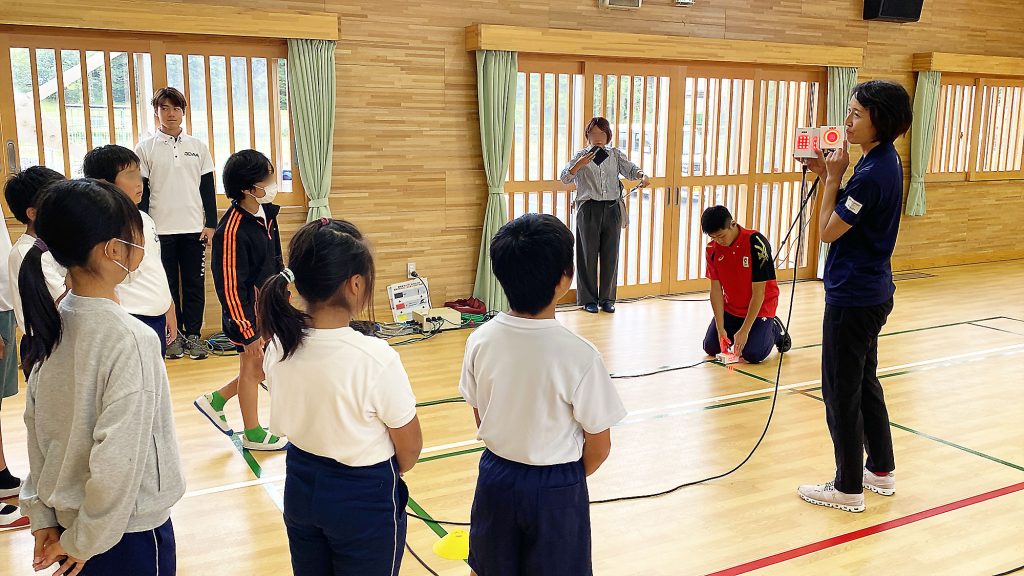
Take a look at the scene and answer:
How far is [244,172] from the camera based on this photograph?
11.1 ft

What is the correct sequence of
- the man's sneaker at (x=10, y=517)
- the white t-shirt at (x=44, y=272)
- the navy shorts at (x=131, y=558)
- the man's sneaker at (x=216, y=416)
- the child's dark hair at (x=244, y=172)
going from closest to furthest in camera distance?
1. the navy shorts at (x=131, y=558)
2. the white t-shirt at (x=44, y=272)
3. the man's sneaker at (x=10, y=517)
4. the child's dark hair at (x=244, y=172)
5. the man's sneaker at (x=216, y=416)

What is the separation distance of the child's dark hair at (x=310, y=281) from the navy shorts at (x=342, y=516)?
0.91ft

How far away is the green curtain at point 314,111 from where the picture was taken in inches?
237

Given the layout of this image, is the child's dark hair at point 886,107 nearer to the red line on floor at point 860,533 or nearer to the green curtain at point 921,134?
the red line on floor at point 860,533

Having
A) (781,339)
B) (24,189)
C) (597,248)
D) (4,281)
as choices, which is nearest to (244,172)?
(24,189)

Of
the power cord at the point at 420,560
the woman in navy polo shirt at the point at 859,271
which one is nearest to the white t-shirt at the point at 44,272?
the power cord at the point at 420,560

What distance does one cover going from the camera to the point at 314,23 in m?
5.98

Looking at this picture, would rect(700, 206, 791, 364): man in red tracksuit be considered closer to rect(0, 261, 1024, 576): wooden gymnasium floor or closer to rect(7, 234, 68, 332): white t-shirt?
rect(0, 261, 1024, 576): wooden gymnasium floor

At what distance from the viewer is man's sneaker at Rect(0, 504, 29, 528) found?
3.09m

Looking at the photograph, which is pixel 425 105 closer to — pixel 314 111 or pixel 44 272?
pixel 314 111

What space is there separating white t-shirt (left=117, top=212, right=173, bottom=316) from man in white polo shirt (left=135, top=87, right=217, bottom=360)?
2.51 m

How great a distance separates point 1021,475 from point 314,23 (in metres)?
5.03

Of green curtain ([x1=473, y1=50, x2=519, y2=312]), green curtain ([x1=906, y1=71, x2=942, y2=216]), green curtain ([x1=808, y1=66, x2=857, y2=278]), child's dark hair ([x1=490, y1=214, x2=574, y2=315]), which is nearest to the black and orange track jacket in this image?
child's dark hair ([x1=490, y1=214, x2=574, y2=315])

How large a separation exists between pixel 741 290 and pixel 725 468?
6.10 feet
